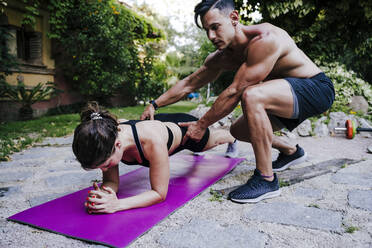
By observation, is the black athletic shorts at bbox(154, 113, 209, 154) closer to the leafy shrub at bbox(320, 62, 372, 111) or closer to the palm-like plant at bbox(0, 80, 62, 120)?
the leafy shrub at bbox(320, 62, 372, 111)

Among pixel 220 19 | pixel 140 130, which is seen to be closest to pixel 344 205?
pixel 140 130

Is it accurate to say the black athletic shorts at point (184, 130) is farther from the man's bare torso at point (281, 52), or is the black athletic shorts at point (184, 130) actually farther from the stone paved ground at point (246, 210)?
A: the man's bare torso at point (281, 52)

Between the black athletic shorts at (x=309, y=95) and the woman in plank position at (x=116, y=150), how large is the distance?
900 mm

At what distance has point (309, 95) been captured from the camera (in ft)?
6.31

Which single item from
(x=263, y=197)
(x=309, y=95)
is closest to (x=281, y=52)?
(x=309, y=95)

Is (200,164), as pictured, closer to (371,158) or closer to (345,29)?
(371,158)

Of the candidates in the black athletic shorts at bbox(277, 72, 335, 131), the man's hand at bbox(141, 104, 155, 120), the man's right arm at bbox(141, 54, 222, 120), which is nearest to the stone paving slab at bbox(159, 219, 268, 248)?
the black athletic shorts at bbox(277, 72, 335, 131)

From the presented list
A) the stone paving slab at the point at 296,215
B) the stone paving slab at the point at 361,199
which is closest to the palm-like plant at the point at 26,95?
the stone paving slab at the point at 296,215

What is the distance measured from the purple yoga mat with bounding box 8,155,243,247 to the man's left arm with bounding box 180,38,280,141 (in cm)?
53

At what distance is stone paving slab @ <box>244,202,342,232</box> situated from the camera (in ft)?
4.62

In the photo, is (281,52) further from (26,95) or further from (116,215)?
(26,95)

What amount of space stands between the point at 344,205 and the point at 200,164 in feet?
4.14

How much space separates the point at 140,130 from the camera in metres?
1.68

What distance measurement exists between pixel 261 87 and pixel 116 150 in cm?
101
